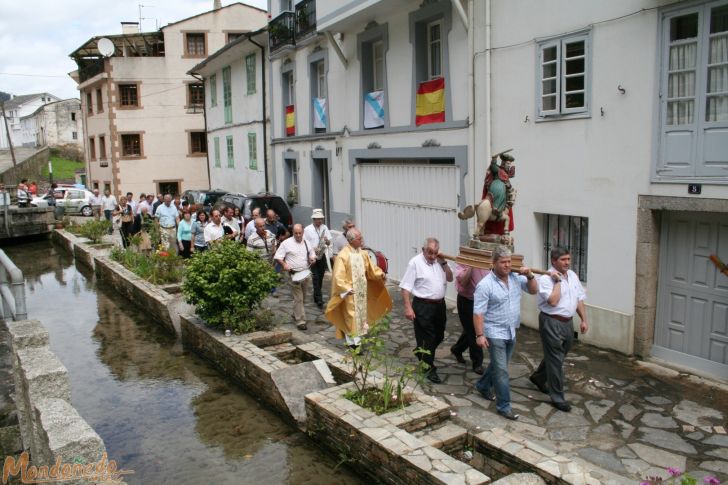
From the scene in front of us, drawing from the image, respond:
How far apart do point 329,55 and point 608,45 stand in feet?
29.5

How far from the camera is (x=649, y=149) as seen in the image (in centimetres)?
800

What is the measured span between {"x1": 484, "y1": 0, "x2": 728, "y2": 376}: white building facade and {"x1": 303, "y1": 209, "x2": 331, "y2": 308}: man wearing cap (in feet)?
11.8

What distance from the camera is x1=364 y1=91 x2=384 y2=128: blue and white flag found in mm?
13953

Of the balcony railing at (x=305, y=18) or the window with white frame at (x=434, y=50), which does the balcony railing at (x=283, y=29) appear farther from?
the window with white frame at (x=434, y=50)

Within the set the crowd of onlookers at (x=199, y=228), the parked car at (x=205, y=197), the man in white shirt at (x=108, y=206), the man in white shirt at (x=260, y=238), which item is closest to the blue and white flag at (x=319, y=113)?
the crowd of onlookers at (x=199, y=228)

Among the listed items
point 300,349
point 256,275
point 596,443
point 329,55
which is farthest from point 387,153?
point 596,443

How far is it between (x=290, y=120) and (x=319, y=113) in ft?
7.93

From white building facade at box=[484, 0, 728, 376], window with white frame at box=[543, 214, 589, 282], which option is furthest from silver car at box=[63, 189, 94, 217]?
window with white frame at box=[543, 214, 589, 282]

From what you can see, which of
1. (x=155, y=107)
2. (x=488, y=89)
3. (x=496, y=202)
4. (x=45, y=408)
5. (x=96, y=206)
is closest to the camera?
(x=45, y=408)

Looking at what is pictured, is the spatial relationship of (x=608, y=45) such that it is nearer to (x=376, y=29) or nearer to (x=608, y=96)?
(x=608, y=96)

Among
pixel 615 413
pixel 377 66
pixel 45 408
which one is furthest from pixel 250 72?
pixel 615 413

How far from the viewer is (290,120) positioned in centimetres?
1912

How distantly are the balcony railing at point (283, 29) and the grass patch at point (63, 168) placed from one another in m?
41.9

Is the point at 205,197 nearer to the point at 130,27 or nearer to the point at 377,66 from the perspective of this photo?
the point at 377,66
